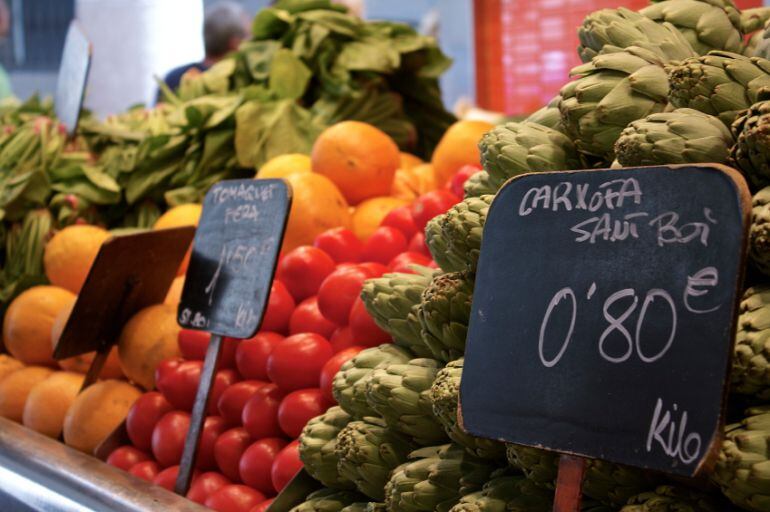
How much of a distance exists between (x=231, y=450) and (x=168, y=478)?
6.1 inches

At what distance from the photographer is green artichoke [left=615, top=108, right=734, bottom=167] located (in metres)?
1.07

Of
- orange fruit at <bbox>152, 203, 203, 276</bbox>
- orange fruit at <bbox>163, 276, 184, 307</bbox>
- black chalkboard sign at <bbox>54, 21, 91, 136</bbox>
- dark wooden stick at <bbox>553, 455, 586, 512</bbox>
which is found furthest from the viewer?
black chalkboard sign at <bbox>54, 21, 91, 136</bbox>

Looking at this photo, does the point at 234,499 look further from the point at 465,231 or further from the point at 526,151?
the point at 526,151

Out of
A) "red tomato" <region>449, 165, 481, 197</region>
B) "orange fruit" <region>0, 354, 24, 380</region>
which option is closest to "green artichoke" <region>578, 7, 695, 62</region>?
"red tomato" <region>449, 165, 481, 197</region>

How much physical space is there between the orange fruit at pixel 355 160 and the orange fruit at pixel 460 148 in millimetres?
160

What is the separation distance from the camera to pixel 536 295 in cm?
105

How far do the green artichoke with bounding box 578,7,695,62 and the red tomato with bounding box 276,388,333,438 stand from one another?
837mm

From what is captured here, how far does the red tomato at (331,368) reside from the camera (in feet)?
5.63

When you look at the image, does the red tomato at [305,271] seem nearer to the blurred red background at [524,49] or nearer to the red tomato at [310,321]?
the red tomato at [310,321]

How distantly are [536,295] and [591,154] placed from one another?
0.32 meters

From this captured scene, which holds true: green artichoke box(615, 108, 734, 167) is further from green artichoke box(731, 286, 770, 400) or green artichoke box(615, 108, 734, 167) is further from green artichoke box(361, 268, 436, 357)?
green artichoke box(361, 268, 436, 357)

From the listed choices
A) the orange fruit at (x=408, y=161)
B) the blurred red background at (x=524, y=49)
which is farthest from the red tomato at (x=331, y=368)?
the blurred red background at (x=524, y=49)

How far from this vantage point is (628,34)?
1.32 meters

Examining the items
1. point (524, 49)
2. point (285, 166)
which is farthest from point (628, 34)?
point (524, 49)
